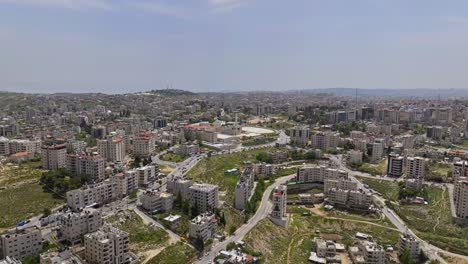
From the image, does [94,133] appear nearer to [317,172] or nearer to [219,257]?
[317,172]

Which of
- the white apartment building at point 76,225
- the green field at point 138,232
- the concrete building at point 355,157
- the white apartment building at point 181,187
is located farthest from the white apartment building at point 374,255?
the concrete building at point 355,157

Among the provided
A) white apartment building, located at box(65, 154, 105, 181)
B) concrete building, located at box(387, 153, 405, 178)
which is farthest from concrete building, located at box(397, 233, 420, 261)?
white apartment building, located at box(65, 154, 105, 181)

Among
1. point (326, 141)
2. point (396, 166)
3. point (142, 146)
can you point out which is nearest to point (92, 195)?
point (142, 146)

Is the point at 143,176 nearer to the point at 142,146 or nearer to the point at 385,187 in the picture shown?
the point at 142,146

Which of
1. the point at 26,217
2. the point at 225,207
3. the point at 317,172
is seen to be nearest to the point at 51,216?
the point at 26,217

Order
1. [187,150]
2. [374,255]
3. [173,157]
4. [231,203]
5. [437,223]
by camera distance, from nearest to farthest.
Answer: [374,255] < [437,223] < [231,203] < [173,157] < [187,150]

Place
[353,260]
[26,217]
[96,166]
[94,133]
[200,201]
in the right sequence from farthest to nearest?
1. [94,133]
2. [96,166]
3. [200,201]
4. [26,217]
5. [353,260]

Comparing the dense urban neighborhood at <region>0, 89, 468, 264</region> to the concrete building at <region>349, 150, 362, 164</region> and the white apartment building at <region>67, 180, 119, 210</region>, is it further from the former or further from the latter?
the concrete building at <region>349, 150, 362, 164</region>
